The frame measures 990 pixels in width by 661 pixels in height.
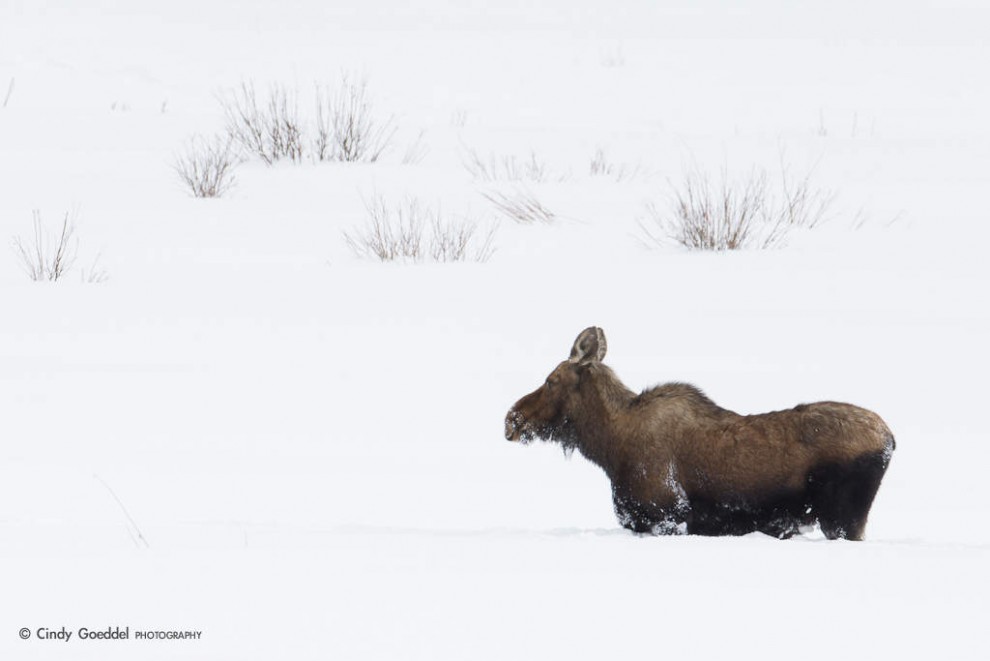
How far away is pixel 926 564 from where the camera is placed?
401cm

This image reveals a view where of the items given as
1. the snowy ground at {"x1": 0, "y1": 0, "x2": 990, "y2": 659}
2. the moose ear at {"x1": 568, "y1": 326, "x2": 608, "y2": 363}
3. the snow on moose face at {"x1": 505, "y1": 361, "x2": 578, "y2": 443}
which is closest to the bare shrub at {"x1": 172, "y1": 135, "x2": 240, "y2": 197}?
the snowy ground at {"x1": 0, "y1": 0, "x2": 990, "y2": 659}

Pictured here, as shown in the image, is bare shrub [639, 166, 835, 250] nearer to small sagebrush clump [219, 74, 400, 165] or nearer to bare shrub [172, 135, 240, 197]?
small sagebrush clump [219, 74, 400, 165]

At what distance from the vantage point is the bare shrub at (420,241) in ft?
34.1

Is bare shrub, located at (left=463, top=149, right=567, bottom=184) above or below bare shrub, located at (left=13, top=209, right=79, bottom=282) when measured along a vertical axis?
above

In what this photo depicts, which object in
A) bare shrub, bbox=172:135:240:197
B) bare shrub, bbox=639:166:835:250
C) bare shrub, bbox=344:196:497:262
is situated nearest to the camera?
bare shrub, bbox=344:196:497:262

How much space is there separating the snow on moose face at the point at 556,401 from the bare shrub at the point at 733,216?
5474mm

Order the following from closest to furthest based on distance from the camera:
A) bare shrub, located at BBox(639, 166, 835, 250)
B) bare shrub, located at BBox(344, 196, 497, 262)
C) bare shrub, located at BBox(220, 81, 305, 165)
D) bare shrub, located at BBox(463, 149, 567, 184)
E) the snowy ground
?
the snowy ground, bare shrub, located at BBox(344, 196, 497, 262), bare shrub, located at BBox(639, 166, 835, 250), bare shrub, located at BBox(463, 149, 567, 184), bare shrub, located at BBox(220, 81, 305, 165)

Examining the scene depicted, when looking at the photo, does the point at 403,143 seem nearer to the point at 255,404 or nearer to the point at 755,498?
the point at 255,404

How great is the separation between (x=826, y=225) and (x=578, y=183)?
2.54 meters

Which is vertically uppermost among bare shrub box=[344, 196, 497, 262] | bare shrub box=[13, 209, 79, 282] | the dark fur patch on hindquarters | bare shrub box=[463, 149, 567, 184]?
bare shrub box=[463, 149, 567, 184]

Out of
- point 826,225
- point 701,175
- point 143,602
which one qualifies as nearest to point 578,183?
point 701,175

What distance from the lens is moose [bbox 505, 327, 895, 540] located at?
452 centimetres

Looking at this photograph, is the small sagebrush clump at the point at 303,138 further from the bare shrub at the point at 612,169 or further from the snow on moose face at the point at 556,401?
the snow on moose face at the point at 556,401

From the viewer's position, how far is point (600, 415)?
5.01 meters
